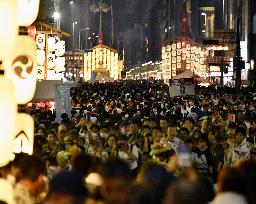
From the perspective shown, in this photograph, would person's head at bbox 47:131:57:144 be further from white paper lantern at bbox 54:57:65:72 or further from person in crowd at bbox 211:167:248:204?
white paper lantern at bbox 54:57:65:72

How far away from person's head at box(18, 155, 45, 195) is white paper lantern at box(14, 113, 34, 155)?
2787 mm

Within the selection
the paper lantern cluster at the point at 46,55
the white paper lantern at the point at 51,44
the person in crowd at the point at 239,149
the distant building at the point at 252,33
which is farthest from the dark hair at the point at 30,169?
the distant building at the point at 252,33

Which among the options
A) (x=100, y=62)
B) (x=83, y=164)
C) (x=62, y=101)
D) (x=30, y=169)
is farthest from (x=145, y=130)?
(x=100, y=62)

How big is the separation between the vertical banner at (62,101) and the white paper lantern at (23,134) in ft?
33.4

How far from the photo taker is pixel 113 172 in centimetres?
557

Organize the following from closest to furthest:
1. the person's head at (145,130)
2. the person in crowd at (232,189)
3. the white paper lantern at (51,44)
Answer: the person in crowd at (232,189) → the person's head at (145,130) → the white paper lantern at (51,44)

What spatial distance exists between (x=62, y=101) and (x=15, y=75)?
11839 millimetres

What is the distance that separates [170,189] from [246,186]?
0.66 metres

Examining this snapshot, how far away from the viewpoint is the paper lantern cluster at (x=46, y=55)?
110 feet

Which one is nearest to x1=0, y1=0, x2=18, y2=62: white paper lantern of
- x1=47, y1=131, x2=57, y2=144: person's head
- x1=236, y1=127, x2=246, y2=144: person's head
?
x1=47, y1=131, x2=57, y2=144: person's head

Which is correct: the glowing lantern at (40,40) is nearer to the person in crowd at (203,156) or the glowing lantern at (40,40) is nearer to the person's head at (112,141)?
the person's head at (112,141)

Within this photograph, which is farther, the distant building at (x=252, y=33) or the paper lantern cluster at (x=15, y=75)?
the distant building at (x=252, y=33)

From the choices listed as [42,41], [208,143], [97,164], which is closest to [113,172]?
[97,164]

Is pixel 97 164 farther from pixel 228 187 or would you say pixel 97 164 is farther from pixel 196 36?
pixel 196 36
